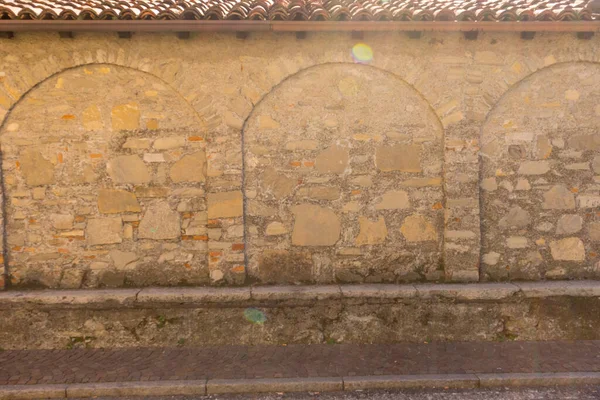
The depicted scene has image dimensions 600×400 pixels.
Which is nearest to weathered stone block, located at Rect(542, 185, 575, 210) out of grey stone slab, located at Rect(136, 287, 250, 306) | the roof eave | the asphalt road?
the roof eave

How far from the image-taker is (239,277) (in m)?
5.24

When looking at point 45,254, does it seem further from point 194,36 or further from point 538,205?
point 538,205

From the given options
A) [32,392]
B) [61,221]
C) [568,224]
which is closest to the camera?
[32,392]

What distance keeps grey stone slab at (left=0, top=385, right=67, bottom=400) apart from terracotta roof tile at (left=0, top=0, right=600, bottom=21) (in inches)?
137

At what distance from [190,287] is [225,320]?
555 millimetres

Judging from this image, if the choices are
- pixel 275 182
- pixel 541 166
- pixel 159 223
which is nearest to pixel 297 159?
pixel 275 182

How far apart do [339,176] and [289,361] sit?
2045 mm

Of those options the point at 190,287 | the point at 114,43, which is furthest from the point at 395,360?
the point at 114,43

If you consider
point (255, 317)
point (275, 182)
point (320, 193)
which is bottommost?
point (255, 317)

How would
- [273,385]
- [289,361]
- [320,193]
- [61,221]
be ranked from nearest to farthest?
1. [273,385]
2. [289,361]
3. [61,221]
4. [320,193]

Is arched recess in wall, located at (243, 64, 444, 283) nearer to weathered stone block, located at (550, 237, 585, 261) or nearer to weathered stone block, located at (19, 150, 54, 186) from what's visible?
weathered stone block, located at (550, 237, 585, 261)

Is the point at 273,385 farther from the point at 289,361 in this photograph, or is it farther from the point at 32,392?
the point at 32,392

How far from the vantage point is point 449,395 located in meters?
4.21

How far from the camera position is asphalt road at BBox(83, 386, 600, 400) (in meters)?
4.18
